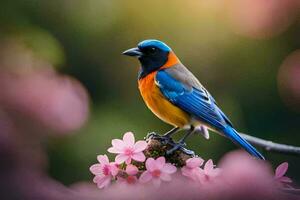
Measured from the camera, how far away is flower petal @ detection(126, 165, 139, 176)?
1.33 m

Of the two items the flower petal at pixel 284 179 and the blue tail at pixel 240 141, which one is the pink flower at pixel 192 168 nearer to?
the flower petal at pixel 284 179

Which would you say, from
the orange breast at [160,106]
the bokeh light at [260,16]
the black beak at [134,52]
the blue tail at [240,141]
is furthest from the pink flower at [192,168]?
the bokeh light at [260,16]

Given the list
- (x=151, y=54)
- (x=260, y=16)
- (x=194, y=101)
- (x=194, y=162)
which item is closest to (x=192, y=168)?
(x=194, y=162)

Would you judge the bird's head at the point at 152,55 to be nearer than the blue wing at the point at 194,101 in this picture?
No

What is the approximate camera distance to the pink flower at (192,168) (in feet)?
4.25

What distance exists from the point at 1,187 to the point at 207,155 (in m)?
3.65

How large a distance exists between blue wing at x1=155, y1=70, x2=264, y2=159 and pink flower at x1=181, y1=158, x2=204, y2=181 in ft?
2.73

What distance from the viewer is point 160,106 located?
7.93 feet

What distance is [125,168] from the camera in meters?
1.42

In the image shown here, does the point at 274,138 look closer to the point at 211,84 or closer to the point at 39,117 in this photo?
the point at 211,84

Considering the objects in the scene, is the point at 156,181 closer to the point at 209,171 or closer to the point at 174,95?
the point at 209,171

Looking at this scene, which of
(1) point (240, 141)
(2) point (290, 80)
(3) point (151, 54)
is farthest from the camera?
(2) point (290, 80)

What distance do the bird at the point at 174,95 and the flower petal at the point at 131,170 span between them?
84cm

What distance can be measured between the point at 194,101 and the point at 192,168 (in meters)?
1.07
